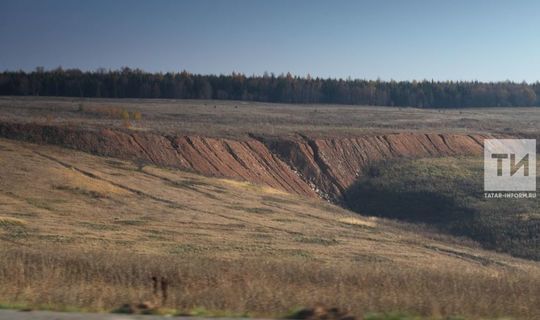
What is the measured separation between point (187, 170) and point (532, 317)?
37.1 meters

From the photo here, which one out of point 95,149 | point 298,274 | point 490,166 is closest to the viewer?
point 298,274

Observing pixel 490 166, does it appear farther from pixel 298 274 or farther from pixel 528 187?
pixel 298 274

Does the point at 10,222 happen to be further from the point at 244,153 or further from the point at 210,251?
the point at 244,153

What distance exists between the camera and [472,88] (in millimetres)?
158000

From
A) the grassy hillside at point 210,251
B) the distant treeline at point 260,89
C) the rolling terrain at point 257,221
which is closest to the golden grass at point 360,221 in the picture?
the rolling terrain at point 257,221

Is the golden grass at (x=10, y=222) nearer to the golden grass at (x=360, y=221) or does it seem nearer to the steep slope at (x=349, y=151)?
the golden grass at (x=360, y=221)

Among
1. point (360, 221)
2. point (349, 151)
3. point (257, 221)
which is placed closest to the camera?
point (257, 221)

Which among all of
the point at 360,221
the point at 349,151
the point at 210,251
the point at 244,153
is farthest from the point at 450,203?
the point at 210,251

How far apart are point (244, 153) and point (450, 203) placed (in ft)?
50.5

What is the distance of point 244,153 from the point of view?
4953 cm

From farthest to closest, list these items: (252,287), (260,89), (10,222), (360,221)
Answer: (260,89), (360,221), (10,222), (252,287)

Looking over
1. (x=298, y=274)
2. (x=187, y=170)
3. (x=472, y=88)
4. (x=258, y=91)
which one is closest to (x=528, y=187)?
(x=187, y=170)

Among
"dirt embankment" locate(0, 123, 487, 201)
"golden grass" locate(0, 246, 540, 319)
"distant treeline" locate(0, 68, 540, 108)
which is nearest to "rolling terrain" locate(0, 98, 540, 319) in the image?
"golden grass" locate(0, 246, 540, 319)

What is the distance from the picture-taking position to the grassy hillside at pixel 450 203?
33000mm
